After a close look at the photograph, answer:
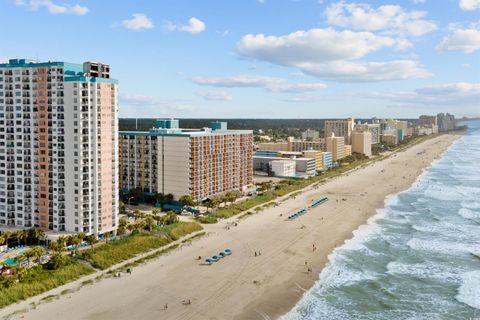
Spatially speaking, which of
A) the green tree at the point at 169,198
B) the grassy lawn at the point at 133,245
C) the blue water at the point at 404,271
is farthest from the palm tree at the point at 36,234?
the blue water at the point at 404,271

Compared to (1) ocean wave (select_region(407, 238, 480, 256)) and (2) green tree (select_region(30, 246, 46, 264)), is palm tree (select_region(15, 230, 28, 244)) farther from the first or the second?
(1) ocean wave (select_region(407, 238, 480, 256))

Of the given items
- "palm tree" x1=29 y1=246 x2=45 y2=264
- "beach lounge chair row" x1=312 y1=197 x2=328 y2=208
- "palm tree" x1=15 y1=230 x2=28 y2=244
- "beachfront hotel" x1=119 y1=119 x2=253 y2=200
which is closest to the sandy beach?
"palm tree" x1=29 y1=246 x2=45 y2=264

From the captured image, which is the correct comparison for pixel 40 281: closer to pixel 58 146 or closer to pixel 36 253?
pixel 36 253

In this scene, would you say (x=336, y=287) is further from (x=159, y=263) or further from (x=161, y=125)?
(x=161, y=125)

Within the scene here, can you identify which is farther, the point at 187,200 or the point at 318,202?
the point at 318,202

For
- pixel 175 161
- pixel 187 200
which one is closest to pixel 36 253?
pixel 187 200

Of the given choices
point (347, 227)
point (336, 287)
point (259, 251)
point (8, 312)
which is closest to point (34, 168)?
point (8, 312)
